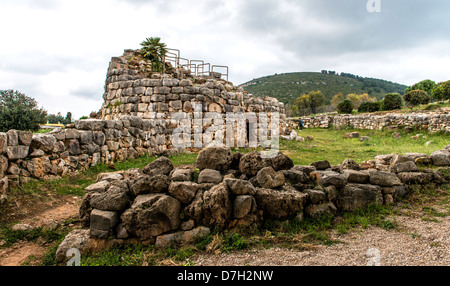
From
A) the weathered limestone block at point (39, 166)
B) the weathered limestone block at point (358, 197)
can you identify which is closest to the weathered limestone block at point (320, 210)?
the weathered limestone block at point (358, 197)

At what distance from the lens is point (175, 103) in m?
14.2

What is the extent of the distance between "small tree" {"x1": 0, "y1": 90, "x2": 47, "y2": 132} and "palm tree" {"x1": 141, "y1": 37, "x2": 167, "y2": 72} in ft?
23.2

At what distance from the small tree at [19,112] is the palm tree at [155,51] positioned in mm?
7059

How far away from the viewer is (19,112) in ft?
41.3

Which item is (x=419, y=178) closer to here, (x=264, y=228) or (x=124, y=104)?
(x=264, y=228)

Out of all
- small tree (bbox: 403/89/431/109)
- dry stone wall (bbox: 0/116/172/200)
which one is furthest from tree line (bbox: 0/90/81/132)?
small tree (bbox: 403/89/431/109)

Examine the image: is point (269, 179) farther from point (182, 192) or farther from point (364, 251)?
point (364, 251)

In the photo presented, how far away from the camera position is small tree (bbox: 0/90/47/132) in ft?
39.6

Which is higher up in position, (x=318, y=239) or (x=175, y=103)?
(x=175, y=103)

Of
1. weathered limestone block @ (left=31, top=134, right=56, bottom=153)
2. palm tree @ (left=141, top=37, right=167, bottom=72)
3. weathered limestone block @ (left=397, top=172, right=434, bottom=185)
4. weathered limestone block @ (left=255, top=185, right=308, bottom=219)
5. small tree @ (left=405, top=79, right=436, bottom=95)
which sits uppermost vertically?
small tree @ (left=405, top=79, right=436, bottom=95)

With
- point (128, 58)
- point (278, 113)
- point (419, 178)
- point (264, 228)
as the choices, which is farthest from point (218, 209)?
point (128, 58)

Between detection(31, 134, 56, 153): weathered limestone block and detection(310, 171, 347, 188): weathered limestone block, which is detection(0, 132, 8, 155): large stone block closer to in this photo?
detection(31, 134, 56, 153): weathered limestone block
